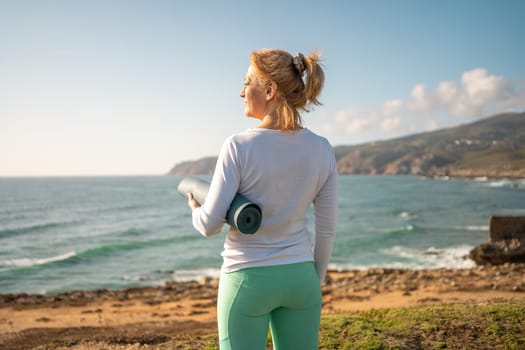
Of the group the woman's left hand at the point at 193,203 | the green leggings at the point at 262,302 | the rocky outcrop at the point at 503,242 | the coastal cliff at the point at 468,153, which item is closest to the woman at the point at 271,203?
the green leggings at the point at 262,302

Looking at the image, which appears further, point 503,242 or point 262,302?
point 503,242

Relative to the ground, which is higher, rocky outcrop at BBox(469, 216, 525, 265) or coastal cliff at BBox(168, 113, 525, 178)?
coastal cliff at BBox(168, 113, 525, 178)

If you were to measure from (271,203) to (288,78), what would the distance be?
0.58 metres

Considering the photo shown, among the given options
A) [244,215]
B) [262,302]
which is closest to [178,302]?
[262,302]

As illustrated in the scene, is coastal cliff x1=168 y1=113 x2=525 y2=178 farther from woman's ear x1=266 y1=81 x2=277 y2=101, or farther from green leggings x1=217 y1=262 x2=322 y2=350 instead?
woman's ear x1=266 y1=81 x2=277 y2=101

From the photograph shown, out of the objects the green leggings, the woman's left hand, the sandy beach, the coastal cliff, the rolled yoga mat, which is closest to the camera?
the rolled yoga mat

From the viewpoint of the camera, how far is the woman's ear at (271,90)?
1.97m

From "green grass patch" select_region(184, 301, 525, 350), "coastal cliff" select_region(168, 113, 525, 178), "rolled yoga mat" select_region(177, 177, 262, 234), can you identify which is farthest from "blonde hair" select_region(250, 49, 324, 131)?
"coastal cliff" select_region(168, 113, 525, 178)

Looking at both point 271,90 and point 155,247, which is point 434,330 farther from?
point 155,247

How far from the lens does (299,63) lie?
1.96m

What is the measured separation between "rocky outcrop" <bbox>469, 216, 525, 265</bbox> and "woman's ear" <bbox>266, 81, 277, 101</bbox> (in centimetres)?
2053

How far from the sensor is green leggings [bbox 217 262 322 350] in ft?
6.25

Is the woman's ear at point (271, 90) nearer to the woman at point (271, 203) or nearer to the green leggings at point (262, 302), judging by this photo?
the woman at point (271, 203)

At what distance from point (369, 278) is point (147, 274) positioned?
39.0ft
